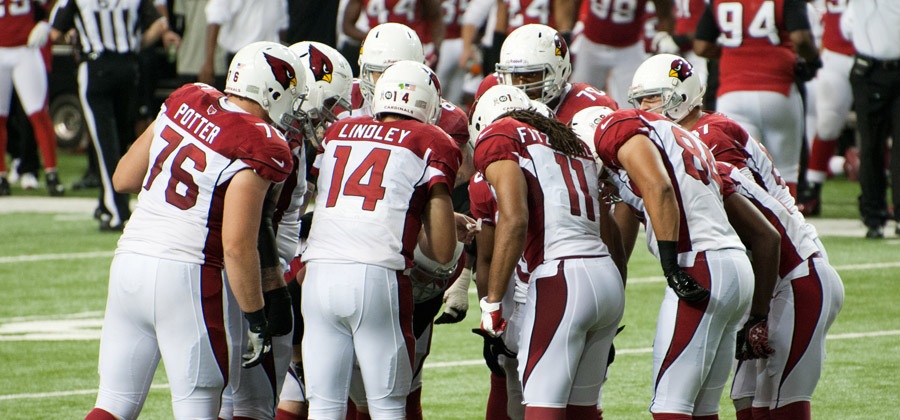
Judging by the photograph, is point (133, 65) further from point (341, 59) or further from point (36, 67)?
point (341, 59)

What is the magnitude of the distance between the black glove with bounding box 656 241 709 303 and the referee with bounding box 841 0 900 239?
623cm

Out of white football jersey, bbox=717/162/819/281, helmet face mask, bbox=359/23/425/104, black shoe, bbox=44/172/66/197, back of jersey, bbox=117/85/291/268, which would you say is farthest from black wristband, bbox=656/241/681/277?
black shoe, bbox=44/172/66/197

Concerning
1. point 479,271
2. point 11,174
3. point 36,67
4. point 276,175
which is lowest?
point 11,174

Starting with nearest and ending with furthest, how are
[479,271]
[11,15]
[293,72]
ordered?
[293,72], [479,271], [11,15]

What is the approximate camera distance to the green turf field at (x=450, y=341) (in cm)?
637

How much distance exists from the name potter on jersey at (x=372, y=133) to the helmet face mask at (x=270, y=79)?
21cm

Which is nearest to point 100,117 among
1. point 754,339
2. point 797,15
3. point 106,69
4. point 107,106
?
point 107,106

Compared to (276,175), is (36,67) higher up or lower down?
lower down

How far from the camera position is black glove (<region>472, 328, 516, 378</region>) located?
4.93 meters

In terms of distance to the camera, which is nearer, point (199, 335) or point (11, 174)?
point (199, 335)

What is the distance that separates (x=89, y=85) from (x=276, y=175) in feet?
24.2

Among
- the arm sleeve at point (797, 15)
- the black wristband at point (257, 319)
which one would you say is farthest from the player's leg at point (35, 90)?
the black wristband at point (257, 319)

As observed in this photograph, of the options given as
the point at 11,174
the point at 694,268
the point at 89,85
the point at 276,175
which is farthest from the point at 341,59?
the point at 11,174

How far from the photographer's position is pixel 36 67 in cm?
1314
